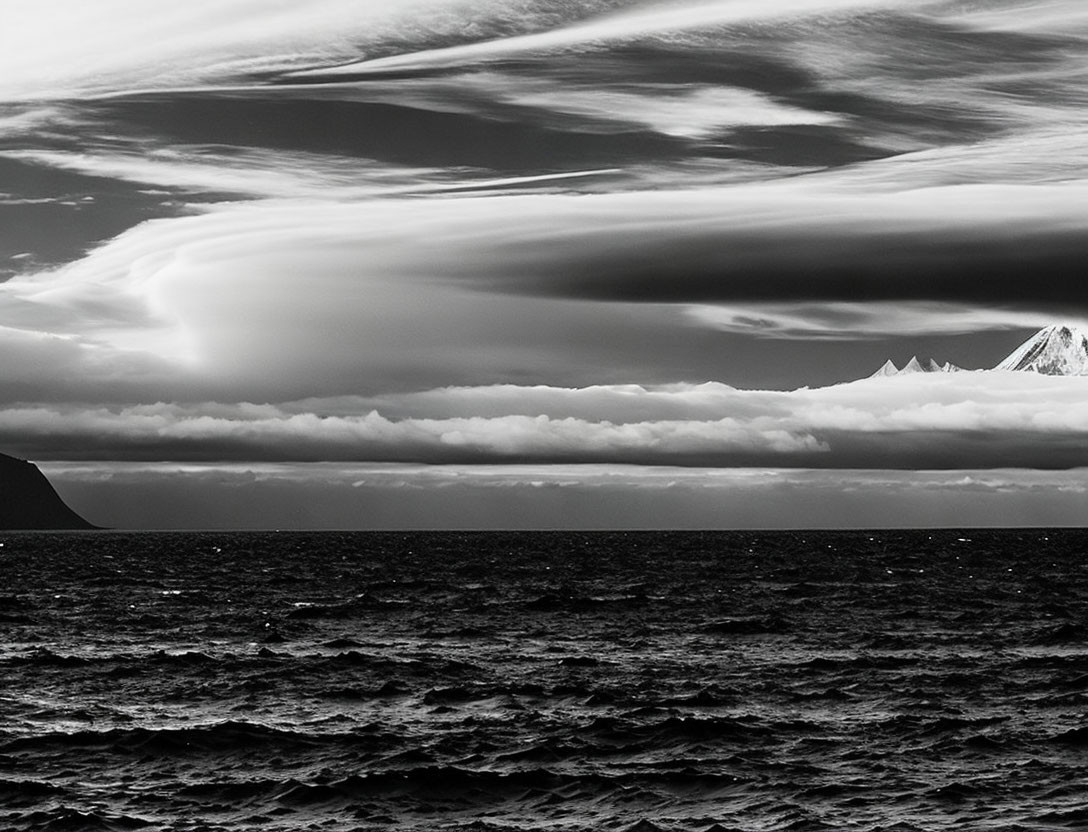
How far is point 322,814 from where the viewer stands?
3425cm

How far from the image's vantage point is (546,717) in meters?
46.5

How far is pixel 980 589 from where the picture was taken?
117125 mm

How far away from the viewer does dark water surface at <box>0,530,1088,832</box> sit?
34875 millimetres

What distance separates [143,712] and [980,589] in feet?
282

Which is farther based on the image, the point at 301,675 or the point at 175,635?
the point at 175,635

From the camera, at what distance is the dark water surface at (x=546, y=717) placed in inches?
1373

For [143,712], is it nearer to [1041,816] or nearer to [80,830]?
[80,830]

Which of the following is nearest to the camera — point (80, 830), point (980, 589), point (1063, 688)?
point (80, 830)

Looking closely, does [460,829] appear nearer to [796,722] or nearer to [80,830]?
Result: [80,830]

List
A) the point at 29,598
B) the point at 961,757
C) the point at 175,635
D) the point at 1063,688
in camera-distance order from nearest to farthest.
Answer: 1. the point at 961,757
2. the point at 1063,688
3. the point at 175,635
4. the point at 29,598

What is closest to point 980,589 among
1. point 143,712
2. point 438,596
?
point 438,596

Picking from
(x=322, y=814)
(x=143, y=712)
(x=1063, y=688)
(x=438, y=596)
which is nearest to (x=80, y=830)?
(x=322, y=814)

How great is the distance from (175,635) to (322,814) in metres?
42.8

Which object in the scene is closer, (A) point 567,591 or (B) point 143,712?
(B) point 143,712
